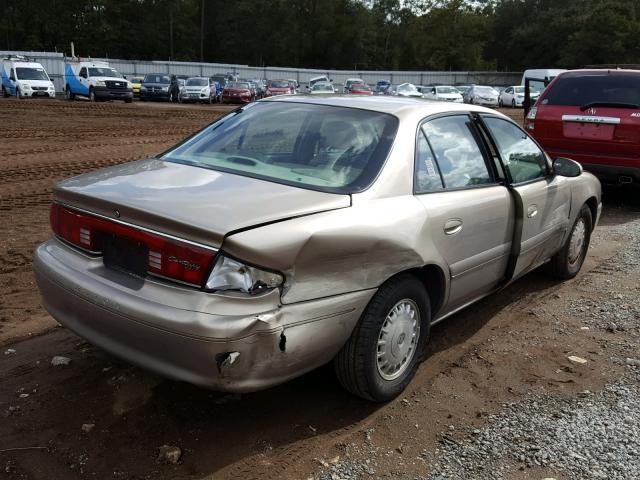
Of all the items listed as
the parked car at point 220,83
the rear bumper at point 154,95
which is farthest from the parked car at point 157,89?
the parked car at point 220,83

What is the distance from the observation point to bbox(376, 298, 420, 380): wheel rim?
3209 mm

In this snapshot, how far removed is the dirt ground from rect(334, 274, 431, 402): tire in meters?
0.15

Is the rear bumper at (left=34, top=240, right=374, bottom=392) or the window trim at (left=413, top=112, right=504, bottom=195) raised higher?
the window trim at (left=413, top=112, right=504, bottom=195)

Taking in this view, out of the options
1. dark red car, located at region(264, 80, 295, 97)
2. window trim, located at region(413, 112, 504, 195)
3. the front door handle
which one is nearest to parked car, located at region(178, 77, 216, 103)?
dark red car, located at region(264, 80, 295, 97)

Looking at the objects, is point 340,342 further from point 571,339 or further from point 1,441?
point 571,339

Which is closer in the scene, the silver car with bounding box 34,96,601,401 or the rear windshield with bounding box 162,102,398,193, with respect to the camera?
the silver car with bounding box 34,96,601,401

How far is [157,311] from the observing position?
2.61m

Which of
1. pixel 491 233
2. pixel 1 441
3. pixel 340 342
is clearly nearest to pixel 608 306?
pixel 491 233

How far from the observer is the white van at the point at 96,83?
3008 centimetres

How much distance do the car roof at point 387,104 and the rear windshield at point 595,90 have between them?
460cm

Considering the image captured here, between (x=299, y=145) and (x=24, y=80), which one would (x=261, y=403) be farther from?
(x=24, y=80)

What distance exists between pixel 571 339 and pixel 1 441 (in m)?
3.52

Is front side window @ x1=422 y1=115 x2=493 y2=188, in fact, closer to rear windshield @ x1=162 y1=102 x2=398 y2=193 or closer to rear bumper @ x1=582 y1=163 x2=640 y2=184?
rear windshield @ x1=162 y1=102 x2=398 y2=193

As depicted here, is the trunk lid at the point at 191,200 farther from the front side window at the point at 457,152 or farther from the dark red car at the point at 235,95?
the dark red car at the point at 235,95
